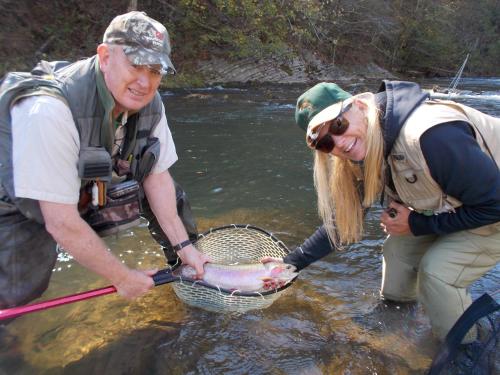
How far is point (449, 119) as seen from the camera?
248cm

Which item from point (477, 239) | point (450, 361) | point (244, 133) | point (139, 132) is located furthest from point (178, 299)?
point (244, 133)

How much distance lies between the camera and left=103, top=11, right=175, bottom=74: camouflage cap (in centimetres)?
248

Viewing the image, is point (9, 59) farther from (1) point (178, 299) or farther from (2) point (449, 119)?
(2) point (449, 119)

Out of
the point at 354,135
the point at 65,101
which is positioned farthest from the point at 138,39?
the point at 354,135

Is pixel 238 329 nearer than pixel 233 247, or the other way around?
pixel 238 329

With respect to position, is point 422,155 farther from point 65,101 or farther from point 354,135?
point 65,101

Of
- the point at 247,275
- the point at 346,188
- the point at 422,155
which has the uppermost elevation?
the point at 422,155

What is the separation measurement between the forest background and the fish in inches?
555

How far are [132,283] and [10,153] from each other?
1.06 m

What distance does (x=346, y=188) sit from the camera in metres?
3.17

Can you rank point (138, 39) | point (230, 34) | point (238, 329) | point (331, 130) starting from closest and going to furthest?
point (138, 39) → point (331, 130) → point (238, 329) → point (230, 34)

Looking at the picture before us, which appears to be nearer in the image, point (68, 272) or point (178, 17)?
point (68, 272)

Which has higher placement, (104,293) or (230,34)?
(230,34)

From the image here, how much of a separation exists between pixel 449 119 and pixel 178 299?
2.55 metres
